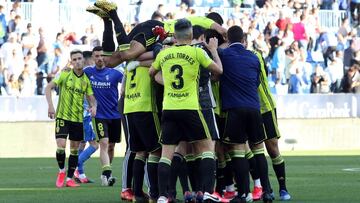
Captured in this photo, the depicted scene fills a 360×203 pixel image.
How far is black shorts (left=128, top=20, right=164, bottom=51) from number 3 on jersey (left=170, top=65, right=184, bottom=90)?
1099 millimetres

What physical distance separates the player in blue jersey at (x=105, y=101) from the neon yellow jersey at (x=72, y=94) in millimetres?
394

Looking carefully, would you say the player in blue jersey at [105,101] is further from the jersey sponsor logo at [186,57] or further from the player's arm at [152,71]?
the jersey sponsor logo at [186,57]

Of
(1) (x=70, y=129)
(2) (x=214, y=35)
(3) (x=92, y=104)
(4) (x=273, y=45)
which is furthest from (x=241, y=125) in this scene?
(4) (x=273, y=45)

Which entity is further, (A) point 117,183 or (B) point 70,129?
(A) point 117,183

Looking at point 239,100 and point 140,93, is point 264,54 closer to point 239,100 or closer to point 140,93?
point 239,100

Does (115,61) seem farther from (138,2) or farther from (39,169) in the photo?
(138,2)

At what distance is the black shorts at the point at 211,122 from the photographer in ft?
43.7

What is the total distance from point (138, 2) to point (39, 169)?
41.4ft

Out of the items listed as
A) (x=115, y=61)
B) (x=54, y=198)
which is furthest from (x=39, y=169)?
(x=115, y=61)

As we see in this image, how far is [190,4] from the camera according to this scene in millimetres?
Answer: 35031

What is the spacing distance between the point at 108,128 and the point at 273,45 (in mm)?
15725

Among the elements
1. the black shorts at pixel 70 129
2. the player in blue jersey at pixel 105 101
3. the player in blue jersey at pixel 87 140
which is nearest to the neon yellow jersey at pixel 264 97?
the player in blue jersey at pixel 105 101

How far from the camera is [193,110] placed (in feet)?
42.5

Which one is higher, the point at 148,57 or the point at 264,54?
the point at 148,57
